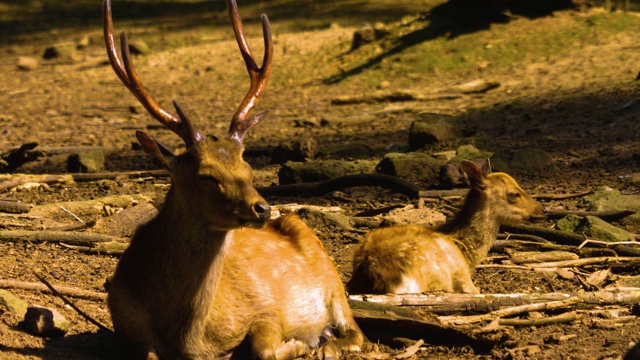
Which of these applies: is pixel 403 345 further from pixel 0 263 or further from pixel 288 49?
pixel 288 49

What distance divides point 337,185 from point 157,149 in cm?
421

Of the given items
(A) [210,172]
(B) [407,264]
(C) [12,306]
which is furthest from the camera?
(B) [407,264]

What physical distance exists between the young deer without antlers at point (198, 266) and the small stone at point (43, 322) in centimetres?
43

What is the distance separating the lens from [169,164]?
5.29 metres

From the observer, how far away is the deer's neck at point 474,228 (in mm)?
7738

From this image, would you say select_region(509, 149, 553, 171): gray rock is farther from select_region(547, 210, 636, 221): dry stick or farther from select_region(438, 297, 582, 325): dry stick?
select_region(438, 297, 582, 325): dry stick

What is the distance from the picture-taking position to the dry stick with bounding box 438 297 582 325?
20.4ft

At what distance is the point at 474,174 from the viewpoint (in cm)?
799

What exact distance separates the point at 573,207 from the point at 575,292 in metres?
2.46

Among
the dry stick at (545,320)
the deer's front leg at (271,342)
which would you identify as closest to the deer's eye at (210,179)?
the deer's front leg at (271,342)

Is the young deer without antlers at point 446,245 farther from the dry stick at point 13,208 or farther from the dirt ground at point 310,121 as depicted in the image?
the dry stick at point 13,208

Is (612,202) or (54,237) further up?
(54,237)

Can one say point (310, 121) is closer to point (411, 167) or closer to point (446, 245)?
point (411, 167)

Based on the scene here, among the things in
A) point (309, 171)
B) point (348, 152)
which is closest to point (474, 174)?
point (309, 171)
